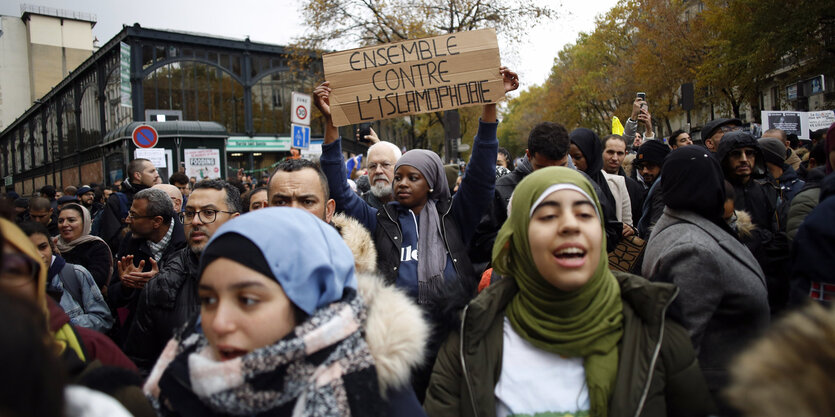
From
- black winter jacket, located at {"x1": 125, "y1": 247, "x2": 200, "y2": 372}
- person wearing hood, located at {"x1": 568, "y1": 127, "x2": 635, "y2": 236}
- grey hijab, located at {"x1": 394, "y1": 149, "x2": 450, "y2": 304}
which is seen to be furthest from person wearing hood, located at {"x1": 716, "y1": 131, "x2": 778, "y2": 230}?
black winter jacket, located at {"x1": 125, "y1": 247, "x2": 200, "y2": 372}

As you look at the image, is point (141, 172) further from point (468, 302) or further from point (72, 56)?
point (72, 56)

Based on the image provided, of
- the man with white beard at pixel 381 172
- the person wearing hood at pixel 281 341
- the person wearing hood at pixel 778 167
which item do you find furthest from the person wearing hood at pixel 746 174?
the person wearing hood at pixel 281 341

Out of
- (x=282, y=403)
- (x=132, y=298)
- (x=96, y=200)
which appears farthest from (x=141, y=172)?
(x=282, y=403)

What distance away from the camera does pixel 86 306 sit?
370 centimetres

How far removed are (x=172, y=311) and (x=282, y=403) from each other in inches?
75.3

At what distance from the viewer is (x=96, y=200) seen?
37.2 feet

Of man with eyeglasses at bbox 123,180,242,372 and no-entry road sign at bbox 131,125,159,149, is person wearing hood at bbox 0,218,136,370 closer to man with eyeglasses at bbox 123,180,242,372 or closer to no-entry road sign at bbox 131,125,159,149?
man with eyeglasses at bbox 123,180,242,372

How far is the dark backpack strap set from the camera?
363 cm

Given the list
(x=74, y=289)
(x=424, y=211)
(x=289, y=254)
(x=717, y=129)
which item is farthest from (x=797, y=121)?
(x=74, y=289)

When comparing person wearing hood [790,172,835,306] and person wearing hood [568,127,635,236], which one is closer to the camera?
person wearing hood [790,172,835,306]

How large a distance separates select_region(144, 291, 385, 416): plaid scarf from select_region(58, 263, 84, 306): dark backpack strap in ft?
8.34

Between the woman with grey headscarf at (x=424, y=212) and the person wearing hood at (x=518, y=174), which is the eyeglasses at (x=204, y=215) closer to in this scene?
the woman with grey headscarf at (x=424, y=212)

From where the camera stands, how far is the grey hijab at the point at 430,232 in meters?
3.35

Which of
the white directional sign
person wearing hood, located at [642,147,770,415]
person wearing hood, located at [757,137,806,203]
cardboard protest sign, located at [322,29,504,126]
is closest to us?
person wearing hood, located at [642,147,770,415]
